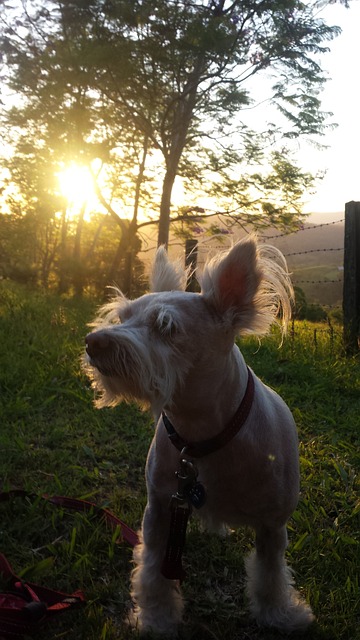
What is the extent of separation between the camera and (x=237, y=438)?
1984 millimetres

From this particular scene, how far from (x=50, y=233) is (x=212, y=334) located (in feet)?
52.0

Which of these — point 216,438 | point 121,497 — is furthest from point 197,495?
point 121,497

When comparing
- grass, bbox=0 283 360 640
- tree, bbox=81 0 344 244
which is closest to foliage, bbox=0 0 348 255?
tree, bbox=81 0 344 244

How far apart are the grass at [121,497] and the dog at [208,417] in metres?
0.18

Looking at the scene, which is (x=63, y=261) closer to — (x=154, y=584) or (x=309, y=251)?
(x=309, y=251)

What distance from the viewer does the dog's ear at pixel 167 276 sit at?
2402mm

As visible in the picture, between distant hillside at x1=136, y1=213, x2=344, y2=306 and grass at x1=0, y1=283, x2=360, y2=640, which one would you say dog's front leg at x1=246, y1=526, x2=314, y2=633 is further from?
distant hillside at x1=136, y1=213, x2=344, y2=306

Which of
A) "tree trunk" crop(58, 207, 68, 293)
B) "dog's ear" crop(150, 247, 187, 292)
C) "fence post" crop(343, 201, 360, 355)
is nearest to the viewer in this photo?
"dog's ear" crop(150, 247, 187, 292)

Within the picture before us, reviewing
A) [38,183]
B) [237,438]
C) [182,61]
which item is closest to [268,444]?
[237,438]

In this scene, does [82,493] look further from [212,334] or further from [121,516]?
[212,334]

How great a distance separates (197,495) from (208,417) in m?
0.31

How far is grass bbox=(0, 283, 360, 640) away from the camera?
2.30 m

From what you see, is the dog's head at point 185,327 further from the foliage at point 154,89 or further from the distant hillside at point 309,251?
the foliage at point 154,89

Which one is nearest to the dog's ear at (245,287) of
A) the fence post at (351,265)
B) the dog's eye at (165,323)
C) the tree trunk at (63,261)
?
the dog's eye at (165,323)
